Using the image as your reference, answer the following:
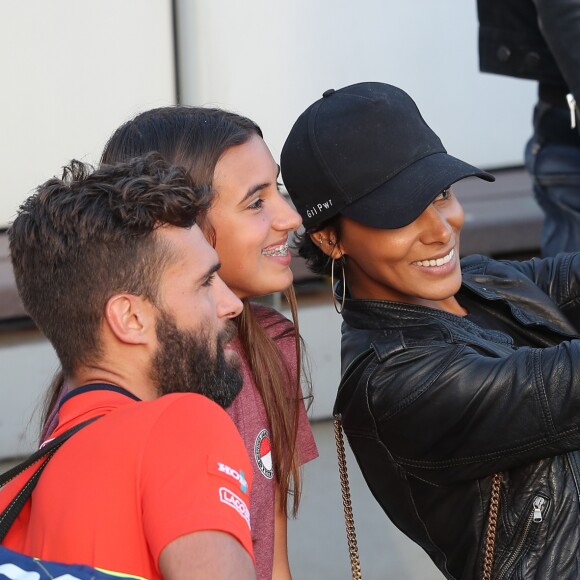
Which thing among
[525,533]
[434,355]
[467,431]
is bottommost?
[525,533]

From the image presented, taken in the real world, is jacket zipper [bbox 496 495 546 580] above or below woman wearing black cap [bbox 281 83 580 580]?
below

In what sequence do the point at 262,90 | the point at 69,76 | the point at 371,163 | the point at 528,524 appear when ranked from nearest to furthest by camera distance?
the point at 528,524 → the point at 371,163 → the point at 69,76 → the point at 262,90

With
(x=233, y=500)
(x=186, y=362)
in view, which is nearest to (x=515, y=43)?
(x=186, y=362)

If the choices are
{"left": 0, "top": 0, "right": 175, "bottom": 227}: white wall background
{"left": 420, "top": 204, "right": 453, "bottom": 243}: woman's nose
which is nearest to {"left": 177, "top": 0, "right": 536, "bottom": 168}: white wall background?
{"left": 0, "top": 0, "right": 175, "bottom": 227}: white wall background

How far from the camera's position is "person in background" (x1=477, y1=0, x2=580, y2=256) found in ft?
11.9

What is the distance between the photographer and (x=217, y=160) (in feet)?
7.88

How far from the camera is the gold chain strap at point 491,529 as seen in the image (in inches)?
86.9

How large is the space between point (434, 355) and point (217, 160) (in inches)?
23.2

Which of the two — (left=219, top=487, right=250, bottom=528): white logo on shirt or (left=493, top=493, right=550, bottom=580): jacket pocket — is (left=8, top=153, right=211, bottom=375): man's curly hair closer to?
(left=219, top=487, right=250, bottom=528): white logo on shirt

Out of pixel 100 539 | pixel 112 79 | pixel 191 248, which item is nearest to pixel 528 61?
pixel 112 79

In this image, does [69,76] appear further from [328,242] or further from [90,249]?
[90,249]

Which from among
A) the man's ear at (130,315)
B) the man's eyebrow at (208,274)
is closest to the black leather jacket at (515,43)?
the man's eyebrow at (208,274)

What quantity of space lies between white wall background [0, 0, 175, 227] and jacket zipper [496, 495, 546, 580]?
2.65m

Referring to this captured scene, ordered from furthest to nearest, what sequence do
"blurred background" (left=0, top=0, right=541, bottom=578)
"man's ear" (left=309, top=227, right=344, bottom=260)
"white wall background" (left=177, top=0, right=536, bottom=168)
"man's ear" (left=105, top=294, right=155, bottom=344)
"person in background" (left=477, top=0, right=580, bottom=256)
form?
"white wall background" (left=177, top=0, right=536, bottom=168)
"blurred background" (left=0, top=0, right=541, bottom=578)
"person in background" (left=477, top=0, right=580, bottom=256)
"man's ear" (left=309, top=227, right=344, bottom=260)
"man's ear" (left=105, top=294, right=155, bottom=344)
